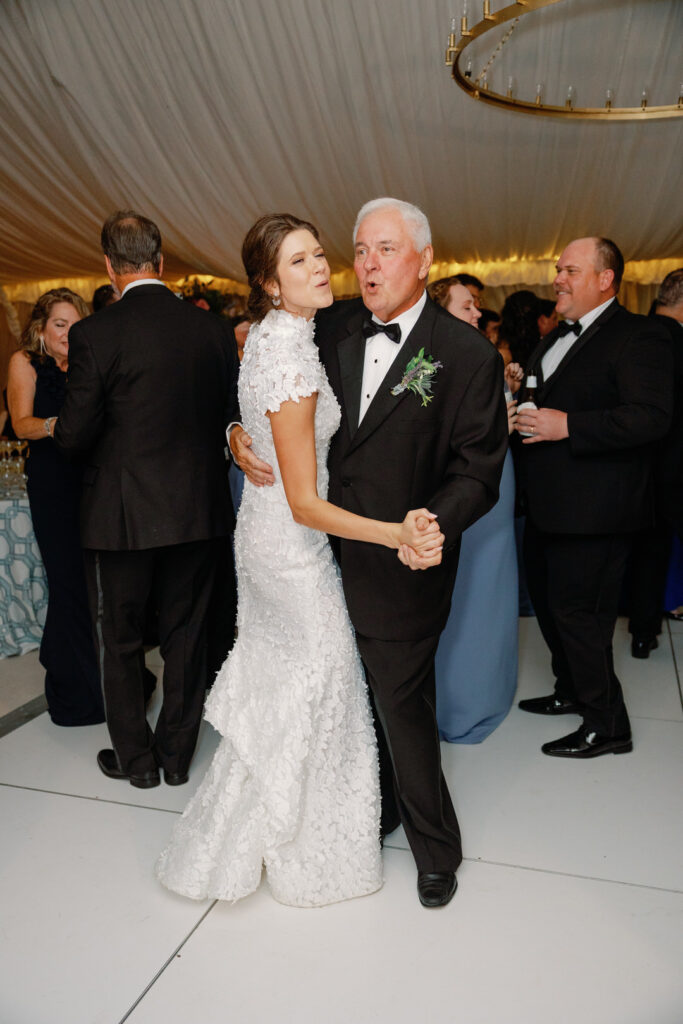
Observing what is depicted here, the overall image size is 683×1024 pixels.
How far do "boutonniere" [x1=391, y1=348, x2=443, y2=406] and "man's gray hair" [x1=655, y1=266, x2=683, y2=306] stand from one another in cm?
238

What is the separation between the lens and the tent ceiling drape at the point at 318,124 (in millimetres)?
6215

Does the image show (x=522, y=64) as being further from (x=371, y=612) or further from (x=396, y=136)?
(x=371, y=612)

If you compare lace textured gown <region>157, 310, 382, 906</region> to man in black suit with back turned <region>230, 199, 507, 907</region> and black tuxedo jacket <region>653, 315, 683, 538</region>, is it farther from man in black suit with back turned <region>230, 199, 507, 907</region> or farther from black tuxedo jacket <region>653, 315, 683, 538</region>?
black tuxedo jacket <region>653, 315, 683, 538</region>

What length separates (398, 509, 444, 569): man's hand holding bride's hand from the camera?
1.76m

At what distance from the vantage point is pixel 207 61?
6.60 metres

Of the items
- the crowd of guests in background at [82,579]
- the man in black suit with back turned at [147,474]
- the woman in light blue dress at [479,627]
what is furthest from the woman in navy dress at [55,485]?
the woman in light blue dress at [479,627]

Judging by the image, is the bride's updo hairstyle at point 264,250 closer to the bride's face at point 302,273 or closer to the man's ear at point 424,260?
the bride's face at point 302,273

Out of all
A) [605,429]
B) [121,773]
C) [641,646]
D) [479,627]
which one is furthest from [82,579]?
[641,646]

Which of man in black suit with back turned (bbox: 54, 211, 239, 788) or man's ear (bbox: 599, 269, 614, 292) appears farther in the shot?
man's ear (bbox: 599, 269, 614, 292)

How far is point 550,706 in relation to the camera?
3242 mm

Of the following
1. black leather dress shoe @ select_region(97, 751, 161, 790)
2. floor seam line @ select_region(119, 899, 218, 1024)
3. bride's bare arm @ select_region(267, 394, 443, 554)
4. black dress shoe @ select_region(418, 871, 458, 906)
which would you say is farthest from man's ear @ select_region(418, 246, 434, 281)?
black leather dress shoe @ select_region(97, 751, 161, 790)

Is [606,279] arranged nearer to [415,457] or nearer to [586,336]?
[586,336]

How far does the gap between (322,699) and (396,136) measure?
261 inches

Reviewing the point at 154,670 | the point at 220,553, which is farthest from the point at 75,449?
the point at 154,670
